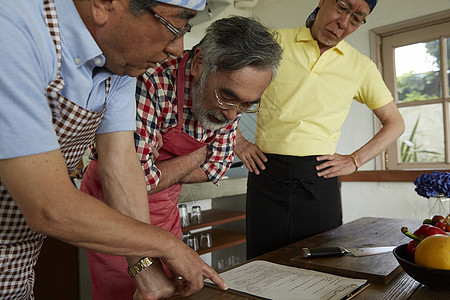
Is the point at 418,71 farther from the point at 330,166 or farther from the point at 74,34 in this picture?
the point at 74,34

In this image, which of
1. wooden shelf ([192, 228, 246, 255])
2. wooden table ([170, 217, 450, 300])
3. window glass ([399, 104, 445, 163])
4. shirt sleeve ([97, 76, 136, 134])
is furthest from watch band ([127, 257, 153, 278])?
window glass ([399, 104, 445, 163])

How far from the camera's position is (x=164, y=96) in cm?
126

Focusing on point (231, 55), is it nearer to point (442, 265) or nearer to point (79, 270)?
point (442, 265)

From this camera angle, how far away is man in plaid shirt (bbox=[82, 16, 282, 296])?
1212 millimetres

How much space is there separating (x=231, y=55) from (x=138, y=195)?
0.53m

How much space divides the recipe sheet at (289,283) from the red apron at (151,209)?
369 millimetres

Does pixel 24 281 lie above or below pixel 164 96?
below

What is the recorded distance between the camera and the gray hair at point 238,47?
47.3 inches

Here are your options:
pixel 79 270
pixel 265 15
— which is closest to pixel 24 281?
pixel 79 270

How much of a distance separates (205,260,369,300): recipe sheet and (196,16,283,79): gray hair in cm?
63

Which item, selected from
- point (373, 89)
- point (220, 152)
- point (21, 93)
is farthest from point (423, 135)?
point (21, 93)

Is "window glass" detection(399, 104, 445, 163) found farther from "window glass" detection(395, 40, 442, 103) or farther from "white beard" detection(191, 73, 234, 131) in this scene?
"white beard" detection(191, 73, 234, 131)

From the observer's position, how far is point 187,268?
84 cm

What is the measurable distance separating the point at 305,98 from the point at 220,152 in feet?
1.68
